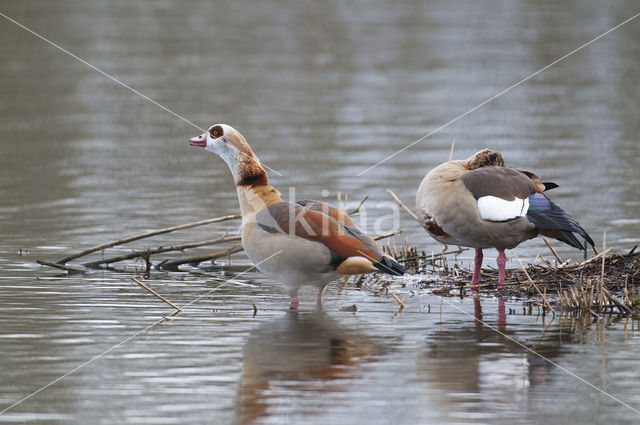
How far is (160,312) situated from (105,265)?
7.31ft

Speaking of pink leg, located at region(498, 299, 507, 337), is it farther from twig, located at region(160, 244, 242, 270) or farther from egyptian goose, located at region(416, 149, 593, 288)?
twig, located at region(160, 244, 242, 270)

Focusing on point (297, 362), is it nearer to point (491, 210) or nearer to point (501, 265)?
point (491, 210)

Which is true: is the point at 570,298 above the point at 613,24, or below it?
below

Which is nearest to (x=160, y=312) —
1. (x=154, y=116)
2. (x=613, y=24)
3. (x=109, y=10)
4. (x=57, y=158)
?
(x=57, y=158)

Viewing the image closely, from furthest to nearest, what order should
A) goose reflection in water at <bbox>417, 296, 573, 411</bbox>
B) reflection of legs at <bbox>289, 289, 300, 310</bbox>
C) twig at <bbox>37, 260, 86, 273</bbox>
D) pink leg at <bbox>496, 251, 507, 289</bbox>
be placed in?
twig at <bbox>37, 260, 86, 273</bbox>, pink leg at <bbox>496, 251, 507, 289</bbox>, reflection of legs at <bbox>289, 289, 300, 310</bbox>, goose reflection in water at <bbox>417, 296, 573, 411</bbox>

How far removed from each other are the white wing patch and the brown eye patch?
253 cm

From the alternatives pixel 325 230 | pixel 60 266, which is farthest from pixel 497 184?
pixel 60 266

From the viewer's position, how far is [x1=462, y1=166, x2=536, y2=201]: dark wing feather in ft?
31.7

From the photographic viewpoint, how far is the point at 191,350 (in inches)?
318

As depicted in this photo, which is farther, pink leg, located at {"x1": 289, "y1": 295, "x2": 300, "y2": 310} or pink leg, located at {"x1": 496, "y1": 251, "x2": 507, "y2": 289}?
pink leg, located at {"x1": 496, "y1": 251, "x2": 507, "y2": 289}

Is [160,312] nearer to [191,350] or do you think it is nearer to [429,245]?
[191,350]

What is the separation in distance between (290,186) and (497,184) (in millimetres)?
6177

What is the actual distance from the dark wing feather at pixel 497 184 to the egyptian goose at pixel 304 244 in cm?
121

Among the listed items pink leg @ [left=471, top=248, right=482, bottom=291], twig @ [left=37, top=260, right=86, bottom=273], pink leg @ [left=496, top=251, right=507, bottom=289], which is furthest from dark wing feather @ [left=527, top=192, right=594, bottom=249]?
twig @ [left=37, top=260, right=86, bottom=273]
